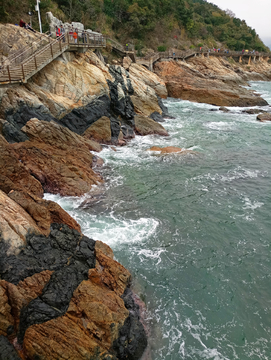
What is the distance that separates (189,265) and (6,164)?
9650 mm

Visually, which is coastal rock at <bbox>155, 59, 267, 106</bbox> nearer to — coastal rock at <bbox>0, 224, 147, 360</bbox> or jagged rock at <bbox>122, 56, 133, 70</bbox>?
jagged rock at <bbox>122, 56, 133, 70</bbox>

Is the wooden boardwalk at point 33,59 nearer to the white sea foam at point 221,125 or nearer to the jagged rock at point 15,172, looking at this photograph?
the jagged rock at point 15,172

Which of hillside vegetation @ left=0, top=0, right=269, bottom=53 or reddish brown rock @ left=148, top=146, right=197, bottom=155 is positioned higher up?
hillside vegetation @ left=0, top=0, right=269, bottom=53

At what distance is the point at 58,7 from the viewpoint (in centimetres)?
3656

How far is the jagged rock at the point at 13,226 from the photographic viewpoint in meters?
7.52

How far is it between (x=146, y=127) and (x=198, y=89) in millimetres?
19593

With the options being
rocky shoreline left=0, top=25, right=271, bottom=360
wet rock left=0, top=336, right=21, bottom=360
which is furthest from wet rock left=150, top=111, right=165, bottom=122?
wet rock left=0, top=336, right=21, bottom=360

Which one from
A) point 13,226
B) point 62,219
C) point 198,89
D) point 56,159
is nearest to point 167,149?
point 56,159

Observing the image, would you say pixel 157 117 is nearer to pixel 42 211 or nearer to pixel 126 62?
pixel 126 62

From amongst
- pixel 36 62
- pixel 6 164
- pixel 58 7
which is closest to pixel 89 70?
pixel 36 62

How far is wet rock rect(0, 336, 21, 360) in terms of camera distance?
5602mm

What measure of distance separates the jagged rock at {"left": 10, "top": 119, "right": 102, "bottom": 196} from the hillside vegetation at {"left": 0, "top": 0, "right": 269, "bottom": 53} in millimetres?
15892

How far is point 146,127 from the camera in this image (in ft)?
81.1

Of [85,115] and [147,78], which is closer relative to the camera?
[85,115]
